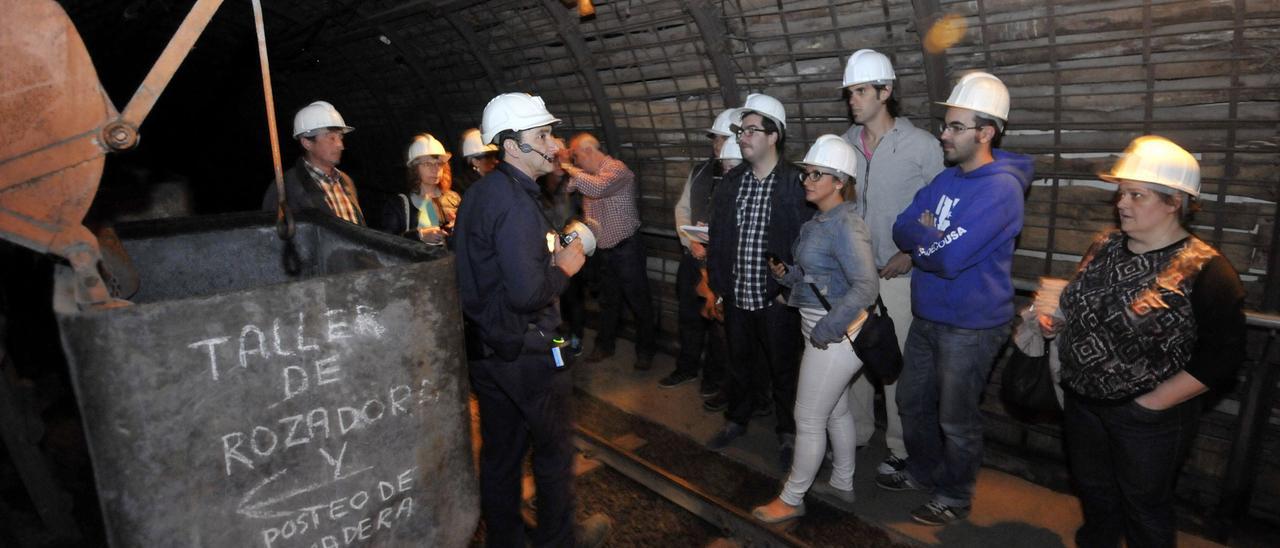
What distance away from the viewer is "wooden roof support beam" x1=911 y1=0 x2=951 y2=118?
13.1 feet

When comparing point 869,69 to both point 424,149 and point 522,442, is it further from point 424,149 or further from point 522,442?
point 424,149

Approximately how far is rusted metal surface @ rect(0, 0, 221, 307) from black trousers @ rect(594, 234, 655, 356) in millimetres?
4209

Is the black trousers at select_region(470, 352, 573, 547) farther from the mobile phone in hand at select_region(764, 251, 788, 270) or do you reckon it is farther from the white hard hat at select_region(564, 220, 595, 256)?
the mobile phone in hand at select_region(764, 251, 788, 270)

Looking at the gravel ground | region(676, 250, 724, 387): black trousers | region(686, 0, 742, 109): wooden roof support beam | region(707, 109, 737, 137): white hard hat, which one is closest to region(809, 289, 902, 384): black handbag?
the gravel ground

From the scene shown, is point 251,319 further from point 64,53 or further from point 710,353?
point 710,353

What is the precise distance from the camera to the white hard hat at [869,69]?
160 inches

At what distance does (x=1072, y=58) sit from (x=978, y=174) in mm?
937

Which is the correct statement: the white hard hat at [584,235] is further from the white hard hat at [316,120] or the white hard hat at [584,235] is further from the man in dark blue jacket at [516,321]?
the white hard hat at [316,120]

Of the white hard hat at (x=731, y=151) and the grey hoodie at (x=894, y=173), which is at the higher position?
the white hard hat at (x=731, y=151)

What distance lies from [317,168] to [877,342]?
371 centimetres

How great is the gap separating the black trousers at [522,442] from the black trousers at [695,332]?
2.37 metres

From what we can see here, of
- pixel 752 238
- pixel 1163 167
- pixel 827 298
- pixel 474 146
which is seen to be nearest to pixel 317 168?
pixel 474 146

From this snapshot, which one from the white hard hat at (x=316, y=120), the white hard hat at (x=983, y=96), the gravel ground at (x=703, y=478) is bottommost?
the gravel ground at (x=703, y=478)

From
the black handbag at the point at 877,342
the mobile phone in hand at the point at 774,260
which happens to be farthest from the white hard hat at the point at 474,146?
the black handbag at the point at 877,342
